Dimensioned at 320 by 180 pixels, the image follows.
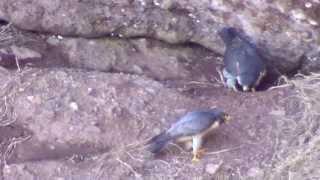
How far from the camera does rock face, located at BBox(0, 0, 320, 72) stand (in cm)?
590

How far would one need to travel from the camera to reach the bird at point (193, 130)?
200 inches

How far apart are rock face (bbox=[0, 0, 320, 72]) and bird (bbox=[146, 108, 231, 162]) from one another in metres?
0.98

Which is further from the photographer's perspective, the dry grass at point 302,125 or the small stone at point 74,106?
the small stone at point 74,106

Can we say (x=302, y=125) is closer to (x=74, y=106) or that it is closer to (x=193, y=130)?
(x=193, y=130)

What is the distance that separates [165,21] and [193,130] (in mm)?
1277

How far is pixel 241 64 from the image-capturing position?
19.0 ft

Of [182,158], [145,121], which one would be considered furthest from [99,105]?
[182,158]

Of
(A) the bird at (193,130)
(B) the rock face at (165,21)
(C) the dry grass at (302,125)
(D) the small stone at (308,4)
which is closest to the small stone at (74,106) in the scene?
(A) the bird at (193,130)

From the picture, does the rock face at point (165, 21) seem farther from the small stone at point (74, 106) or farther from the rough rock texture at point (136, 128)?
the small stone at point (74, 106)

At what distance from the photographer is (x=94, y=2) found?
6051 mm

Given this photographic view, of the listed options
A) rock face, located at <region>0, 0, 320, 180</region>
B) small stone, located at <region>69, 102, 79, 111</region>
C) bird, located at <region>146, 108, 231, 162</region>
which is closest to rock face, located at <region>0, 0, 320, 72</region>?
rock face, located at <region>0, 0, 320, 180</region>

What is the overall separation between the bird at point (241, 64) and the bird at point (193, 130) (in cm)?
66

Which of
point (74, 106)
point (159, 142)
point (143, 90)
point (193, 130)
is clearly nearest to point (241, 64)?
point (143, 90)

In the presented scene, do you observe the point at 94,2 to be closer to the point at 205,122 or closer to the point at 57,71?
the point at 57,71
